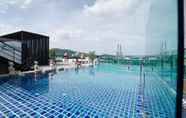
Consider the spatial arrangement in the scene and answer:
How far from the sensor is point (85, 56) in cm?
2170

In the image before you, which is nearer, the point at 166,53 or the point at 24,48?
the point at 166,53

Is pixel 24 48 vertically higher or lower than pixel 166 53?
higher

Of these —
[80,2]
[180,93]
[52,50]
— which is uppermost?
[80,2]

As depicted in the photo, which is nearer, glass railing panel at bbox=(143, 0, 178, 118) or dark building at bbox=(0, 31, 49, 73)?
glass railing panel at bbox=(143, 0, 178, 118)

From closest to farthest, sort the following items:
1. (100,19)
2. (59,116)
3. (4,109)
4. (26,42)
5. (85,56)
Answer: (59,116) → (4,109) → (100,19) → (26,42) → (85,56)

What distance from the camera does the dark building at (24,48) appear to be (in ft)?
31.9

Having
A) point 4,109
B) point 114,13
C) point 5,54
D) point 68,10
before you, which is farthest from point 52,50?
point 4,109

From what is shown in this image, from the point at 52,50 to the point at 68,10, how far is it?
9990mm

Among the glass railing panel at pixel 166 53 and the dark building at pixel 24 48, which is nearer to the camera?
the glass railing panel at pixel 166 53

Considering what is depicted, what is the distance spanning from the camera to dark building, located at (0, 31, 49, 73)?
9719 millimetres

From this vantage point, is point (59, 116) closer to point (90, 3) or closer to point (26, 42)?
point (90, 3)

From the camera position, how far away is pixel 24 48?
11.2 meters

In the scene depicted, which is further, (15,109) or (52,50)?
(52,50)

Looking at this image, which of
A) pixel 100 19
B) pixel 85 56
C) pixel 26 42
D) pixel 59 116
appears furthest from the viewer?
pixel 85 56
